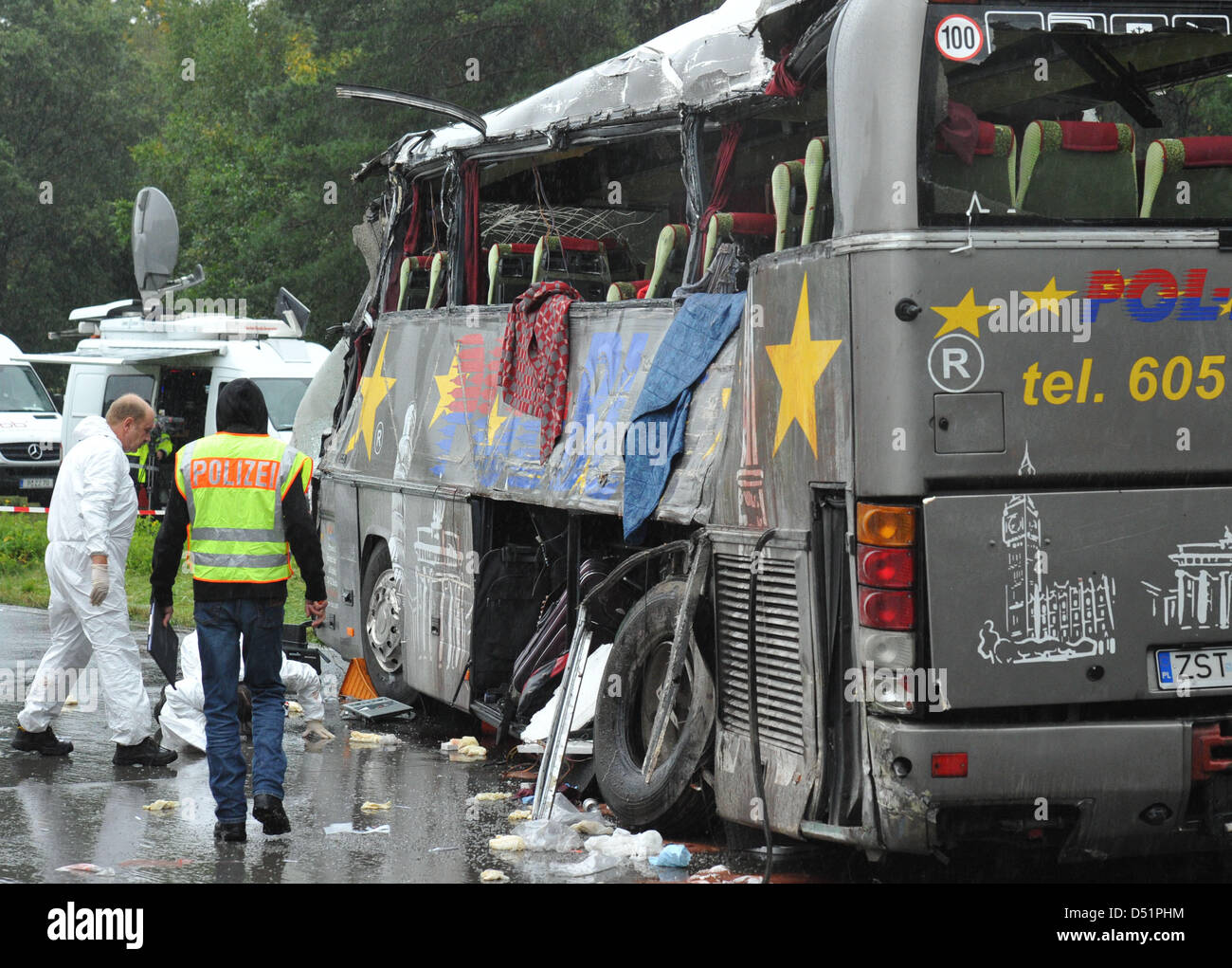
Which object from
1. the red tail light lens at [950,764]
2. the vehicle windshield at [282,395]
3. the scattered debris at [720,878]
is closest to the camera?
the red tail light lens at [950,764]

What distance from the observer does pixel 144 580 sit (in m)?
18.0

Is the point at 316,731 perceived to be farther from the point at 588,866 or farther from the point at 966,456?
the point at 966,456

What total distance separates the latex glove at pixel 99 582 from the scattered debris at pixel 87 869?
2322 mm

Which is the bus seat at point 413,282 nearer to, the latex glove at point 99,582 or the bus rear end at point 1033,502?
the latex glove at point 99,582

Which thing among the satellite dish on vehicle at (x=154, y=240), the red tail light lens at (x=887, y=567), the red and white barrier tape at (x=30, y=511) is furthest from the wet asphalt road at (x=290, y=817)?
the satellite dish on vehicle at (x=154, y=240)

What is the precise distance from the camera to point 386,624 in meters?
10.7

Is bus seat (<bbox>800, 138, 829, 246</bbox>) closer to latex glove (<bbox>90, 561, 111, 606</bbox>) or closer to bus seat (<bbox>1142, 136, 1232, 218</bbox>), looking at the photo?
bus seat (<bbox>1142, 136, 1232, 218</bbox>)

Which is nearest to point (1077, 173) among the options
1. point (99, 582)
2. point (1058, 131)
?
point (1058, 131)

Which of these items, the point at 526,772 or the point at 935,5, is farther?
the point at 526,772

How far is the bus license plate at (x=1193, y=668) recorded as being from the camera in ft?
18.5

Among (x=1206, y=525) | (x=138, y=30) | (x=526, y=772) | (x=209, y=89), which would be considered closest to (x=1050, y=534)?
(x=1206, y=525)

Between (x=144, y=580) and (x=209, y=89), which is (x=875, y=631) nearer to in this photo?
(x=144, y=580)
